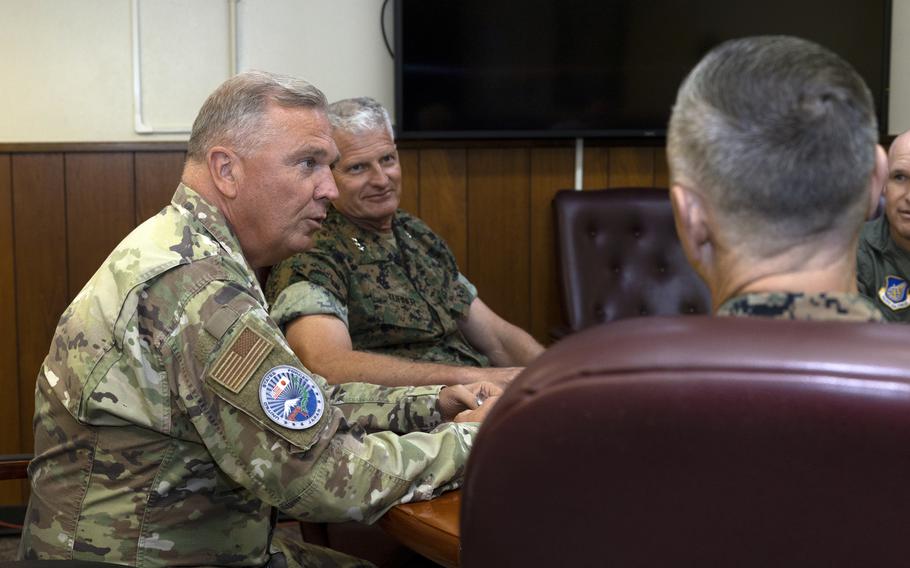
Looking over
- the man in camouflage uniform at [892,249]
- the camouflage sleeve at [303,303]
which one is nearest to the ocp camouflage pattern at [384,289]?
the camouflage sleeve at [303,303]

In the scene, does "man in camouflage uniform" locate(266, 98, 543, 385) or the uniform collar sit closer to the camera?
"man in camouflage uniform" locate(266, 98, 543, 385)

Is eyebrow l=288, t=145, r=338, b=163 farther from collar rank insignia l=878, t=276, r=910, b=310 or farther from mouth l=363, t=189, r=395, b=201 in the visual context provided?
collar rank insignia l=878, t=276, r=910, b=310

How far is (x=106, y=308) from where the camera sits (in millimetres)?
1493

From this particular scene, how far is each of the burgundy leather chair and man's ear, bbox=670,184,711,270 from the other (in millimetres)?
235

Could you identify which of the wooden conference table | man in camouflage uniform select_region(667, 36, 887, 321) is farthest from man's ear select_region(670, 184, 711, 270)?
the wooden conference table

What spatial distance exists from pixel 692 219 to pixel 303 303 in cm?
156

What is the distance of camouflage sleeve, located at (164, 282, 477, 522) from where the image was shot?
4.53 ft

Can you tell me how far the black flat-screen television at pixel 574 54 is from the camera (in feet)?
11.6

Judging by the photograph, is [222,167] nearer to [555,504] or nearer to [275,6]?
[555,504]

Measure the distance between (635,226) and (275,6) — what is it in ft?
4.67

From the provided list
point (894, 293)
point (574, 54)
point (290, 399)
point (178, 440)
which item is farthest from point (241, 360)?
point (574, 54)

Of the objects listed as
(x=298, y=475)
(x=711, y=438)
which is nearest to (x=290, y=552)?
(x=298, y=475)

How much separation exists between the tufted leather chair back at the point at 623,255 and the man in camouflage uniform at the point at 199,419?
6.53 ft

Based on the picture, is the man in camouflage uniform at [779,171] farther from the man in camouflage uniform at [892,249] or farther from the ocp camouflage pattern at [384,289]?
the man in camouflage uniform at [892,249]
